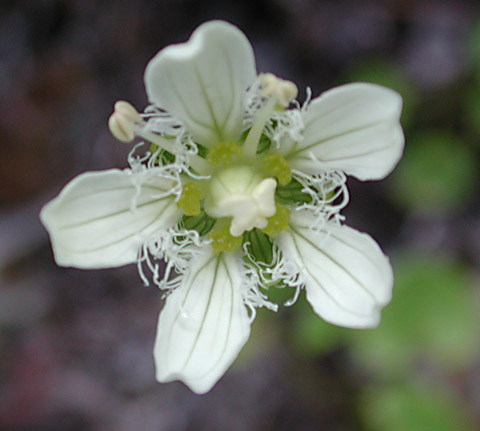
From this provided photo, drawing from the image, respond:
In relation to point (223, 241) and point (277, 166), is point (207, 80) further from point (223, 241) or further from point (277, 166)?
point (223, 241)

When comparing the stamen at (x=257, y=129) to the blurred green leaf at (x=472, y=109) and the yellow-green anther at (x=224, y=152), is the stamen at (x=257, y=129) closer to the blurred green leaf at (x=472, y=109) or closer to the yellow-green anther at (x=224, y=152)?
the yellow-green anther at (x=224, y=152)

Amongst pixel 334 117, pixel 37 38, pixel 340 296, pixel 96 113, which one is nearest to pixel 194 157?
pixel 334 117

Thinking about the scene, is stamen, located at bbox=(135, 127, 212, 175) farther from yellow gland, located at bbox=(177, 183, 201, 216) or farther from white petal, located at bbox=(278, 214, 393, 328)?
white petal, located at bbox=(278, 214, 393, 328)

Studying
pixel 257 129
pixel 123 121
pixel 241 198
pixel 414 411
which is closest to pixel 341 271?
pixel 241 198

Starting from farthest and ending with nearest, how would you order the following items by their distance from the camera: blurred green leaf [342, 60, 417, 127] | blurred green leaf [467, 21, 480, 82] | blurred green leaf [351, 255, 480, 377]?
blurred green leaf [342, 60, 417, 127]
blurred green leaf [467, 21, 480, 82]
blurred green leaf [351, 255, 480, 377]

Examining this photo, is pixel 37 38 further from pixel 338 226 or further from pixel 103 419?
pixel 338 226

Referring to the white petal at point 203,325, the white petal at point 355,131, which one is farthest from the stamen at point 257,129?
the white petal at point 203,325

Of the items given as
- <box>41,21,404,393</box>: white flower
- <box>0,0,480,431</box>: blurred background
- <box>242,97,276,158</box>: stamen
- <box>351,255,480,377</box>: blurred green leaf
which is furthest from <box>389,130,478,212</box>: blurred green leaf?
<box>242,97,276,158</box>: stamen
